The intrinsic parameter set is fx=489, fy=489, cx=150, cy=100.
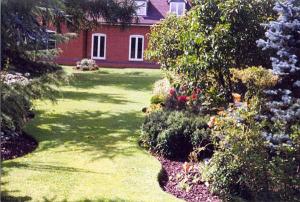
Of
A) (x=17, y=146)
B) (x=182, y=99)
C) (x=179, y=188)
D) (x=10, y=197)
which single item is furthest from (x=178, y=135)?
(x=10, y=197)

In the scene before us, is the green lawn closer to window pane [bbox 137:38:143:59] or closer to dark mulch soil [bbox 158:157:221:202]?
dark mulch soil [bbox 158:157:221:202]

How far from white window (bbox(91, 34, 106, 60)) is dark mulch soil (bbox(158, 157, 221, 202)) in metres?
25.3

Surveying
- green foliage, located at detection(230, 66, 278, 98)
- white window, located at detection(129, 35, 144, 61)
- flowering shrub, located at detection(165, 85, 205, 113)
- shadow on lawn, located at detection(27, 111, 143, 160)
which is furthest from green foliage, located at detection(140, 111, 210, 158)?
white window, located at detection(129, 35, 144, 61)

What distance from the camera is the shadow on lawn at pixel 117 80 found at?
22319 millimetres

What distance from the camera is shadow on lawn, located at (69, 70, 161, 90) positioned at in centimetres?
2232

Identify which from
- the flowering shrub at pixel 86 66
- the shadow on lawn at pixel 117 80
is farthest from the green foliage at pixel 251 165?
the flowering shrub at pixel 86 66

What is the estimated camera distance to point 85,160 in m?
9.47

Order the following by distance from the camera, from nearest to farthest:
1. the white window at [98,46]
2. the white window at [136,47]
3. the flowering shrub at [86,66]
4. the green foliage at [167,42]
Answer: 1. the green foliage at [167,42]
2. the flowering shrub at [86,66]
3. the white window at [98,46]
4. the white window at [136,47]

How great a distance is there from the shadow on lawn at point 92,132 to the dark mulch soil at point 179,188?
1.21 meters

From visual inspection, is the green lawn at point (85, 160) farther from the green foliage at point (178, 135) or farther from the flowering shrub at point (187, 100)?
the flowering shrub at point (187, 100)

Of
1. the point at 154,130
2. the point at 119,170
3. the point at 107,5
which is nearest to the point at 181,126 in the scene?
the point at 154,130

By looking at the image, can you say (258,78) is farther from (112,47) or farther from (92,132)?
(112,47)

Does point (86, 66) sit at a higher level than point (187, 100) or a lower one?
lower

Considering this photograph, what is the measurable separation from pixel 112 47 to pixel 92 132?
73.9 feet
